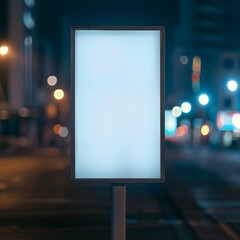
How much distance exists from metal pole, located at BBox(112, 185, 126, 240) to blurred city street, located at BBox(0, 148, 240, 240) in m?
4.70

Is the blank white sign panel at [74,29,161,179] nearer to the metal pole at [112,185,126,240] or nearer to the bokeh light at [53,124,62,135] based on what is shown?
the metal pole at [112,185,126,240]

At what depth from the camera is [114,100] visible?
23.2 ft

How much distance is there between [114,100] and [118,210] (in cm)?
121

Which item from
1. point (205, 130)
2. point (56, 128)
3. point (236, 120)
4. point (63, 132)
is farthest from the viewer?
point (63, 132)

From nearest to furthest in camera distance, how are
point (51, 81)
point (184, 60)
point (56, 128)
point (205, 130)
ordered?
point (205, 130) < point (184, 60) < point (56, 128) < point (51, 81)

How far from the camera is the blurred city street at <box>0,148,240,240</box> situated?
1312 centimetres

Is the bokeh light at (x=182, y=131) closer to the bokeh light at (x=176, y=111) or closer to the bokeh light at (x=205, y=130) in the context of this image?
the bokeh light at (x=176, y=111)

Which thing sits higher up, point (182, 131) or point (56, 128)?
point (56, 128)

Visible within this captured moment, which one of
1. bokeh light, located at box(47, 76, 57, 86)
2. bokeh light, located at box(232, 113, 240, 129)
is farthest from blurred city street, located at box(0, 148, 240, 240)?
bokeh light, located at box(47, 76, 57, 86)

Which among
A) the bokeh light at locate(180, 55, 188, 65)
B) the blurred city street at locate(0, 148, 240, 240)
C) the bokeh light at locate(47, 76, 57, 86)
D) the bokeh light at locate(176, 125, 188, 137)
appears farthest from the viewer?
the bokeh light at locate(47, 76, 57, 86)

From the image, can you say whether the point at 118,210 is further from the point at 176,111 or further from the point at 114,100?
the point at 176,111

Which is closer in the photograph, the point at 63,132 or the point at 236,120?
the point at 236,120

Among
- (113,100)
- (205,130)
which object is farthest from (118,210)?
(205,130)

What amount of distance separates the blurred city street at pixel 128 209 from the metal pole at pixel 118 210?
15.4 ft
